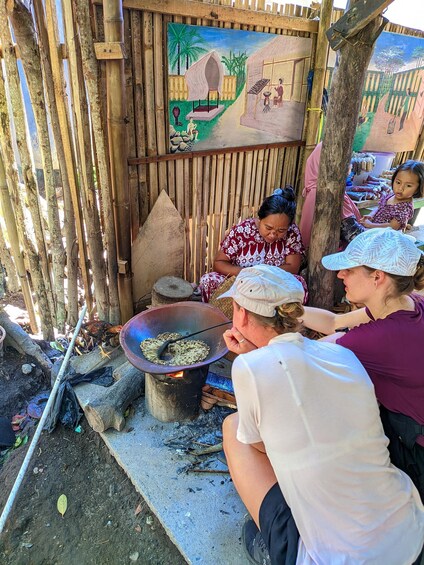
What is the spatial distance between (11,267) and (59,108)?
185 cm

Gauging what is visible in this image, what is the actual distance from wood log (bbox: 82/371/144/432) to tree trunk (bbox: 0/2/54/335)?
1.45 metres

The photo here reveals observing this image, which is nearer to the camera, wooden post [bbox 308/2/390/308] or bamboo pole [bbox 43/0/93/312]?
wooden post [bbox 308/2/390/308]

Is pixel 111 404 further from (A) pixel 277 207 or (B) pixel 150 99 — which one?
(B) pixel 150 99

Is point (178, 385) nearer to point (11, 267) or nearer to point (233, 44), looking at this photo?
point (11, 267)

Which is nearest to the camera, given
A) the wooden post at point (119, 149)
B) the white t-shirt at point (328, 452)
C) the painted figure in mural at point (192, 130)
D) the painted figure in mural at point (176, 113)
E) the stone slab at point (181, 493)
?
the white t-shirt at point (328, 452)

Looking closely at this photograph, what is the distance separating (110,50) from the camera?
2.89 meters

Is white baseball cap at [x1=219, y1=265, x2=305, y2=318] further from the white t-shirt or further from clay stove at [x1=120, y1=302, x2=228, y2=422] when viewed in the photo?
clay stove at [x1=120, y1=302, x2=228, y2=422]

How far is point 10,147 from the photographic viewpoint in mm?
3559

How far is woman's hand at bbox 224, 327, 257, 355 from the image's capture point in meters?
1.85

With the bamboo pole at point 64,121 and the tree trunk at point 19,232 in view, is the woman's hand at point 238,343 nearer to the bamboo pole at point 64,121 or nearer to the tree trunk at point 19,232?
the bamboo pole at point 64,121

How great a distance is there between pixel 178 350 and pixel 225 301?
79 centimetres

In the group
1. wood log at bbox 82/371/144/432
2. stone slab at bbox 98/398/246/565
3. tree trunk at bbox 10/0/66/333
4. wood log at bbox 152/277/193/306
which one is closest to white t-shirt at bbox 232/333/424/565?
stone slab at bbox 98/398/246/565

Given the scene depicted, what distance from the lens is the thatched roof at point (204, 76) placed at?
359 cm

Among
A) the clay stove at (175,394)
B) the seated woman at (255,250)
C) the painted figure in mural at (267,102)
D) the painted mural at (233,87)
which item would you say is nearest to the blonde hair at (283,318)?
the clay stove at (175,394)
